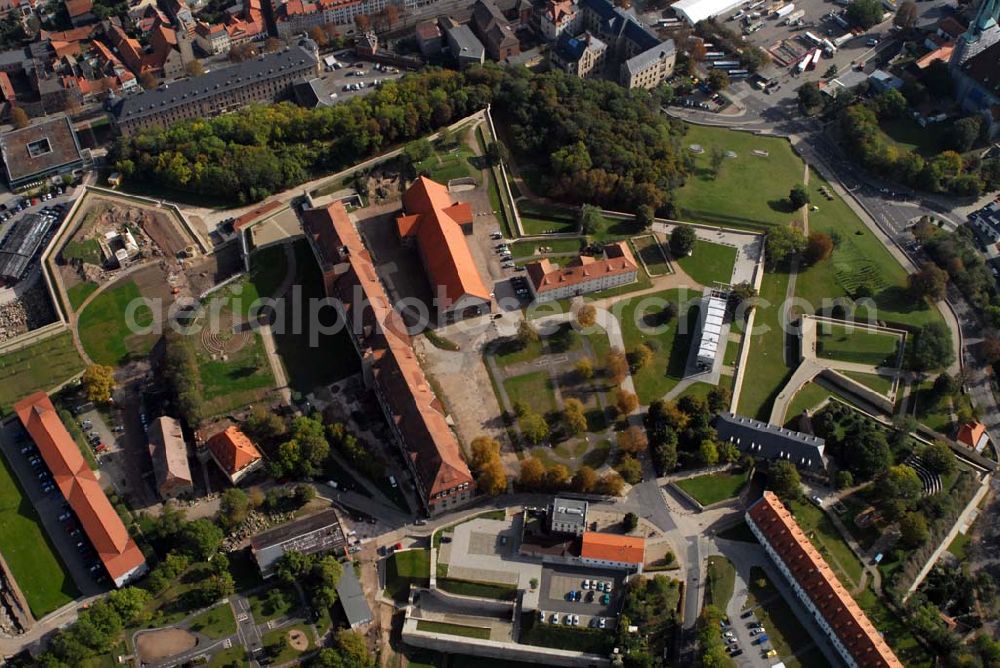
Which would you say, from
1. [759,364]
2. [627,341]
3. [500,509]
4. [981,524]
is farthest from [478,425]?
[981,524]

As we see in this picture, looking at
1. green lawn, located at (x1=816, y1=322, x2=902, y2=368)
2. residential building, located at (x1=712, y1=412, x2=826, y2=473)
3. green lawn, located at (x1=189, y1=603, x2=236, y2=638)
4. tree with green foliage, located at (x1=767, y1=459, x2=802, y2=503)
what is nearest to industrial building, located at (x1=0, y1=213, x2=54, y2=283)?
green lawn, located at (x1=189, y1=603, x2=236, y2=638)

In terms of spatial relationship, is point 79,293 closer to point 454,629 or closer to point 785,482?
point 454,629

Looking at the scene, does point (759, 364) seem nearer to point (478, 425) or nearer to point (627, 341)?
point (627, 341)

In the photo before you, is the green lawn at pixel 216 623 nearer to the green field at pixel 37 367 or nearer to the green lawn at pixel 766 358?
the green field at pixel 37 367

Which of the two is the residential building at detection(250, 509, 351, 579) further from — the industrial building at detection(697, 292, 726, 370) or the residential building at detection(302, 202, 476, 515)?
the industrial building at detection(697, 292, 726, 370)

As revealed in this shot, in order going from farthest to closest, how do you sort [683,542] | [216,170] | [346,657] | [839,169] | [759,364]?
[839,169] < [216,170] < [759,364] < [683,542] < [346,657]

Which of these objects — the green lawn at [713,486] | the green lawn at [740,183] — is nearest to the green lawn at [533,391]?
the green lawn at [713,486]

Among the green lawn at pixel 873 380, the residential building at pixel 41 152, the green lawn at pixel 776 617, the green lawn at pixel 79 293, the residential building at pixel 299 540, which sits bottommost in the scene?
the green lawn at pixel 776 617
